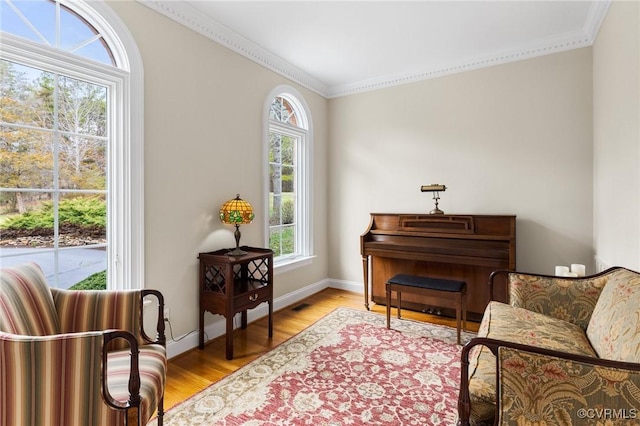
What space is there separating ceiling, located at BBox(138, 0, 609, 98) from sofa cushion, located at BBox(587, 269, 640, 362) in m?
2.22

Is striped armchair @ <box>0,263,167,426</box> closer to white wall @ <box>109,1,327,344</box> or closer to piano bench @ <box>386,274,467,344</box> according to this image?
white wall @ <box>109,1,327,344</box>

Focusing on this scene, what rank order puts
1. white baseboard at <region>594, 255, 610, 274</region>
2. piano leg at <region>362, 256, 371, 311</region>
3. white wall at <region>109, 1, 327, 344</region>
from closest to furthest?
white wall at <region>109, 1, 327, 344</region> → white baseboard at <region>594, 255, 610, 274</region> → piano leg at <region>362, 256, 371, 311</region>

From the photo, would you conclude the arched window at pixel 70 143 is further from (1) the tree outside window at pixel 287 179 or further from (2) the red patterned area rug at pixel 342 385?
(1) the tree outside window at pixel 287 179

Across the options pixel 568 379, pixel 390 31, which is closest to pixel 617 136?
pixel 390 31

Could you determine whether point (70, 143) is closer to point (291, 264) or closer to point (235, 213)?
point (235, 213)

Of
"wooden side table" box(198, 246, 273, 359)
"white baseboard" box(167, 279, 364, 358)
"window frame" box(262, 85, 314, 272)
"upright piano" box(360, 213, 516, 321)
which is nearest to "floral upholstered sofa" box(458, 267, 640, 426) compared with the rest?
"upright piano" box(360, 213, 516, 321)

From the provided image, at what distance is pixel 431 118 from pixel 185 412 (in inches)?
145

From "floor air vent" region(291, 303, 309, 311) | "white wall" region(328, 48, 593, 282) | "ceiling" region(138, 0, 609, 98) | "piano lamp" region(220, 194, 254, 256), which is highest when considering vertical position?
"ceiling" region(138, 0, 609, 98)

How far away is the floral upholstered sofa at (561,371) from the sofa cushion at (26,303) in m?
1.80

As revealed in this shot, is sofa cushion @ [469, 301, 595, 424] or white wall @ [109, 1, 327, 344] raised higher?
white wall @ [109, 1, 327, 344]

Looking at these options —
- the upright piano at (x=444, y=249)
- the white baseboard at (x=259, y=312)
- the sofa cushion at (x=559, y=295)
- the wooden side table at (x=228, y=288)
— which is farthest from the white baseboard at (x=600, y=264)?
the wooden side table at (x=228, y=288)

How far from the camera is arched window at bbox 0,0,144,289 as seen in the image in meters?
1.81

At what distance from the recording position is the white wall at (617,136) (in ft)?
6.40

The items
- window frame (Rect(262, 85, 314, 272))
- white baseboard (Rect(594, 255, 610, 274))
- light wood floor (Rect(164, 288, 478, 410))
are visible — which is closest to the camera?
light wood floor (Rect(164, 288, 478, 410))
